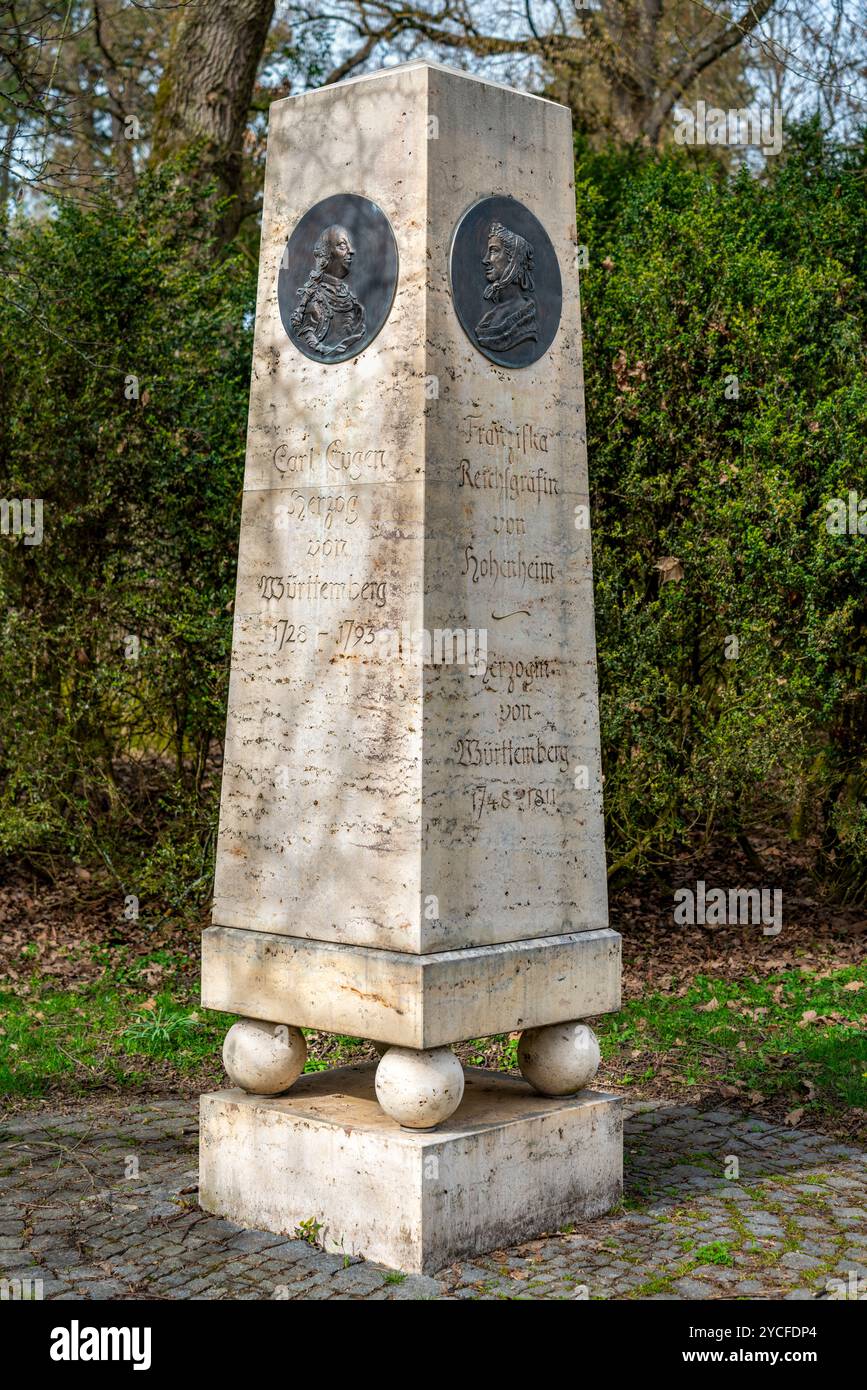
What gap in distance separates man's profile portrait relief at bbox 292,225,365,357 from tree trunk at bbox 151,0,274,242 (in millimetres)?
7037

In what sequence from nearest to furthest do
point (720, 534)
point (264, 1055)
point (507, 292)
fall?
point (507, 292) → point (264, 1055) → point (720, 534)

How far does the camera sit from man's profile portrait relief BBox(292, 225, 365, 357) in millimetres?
4824

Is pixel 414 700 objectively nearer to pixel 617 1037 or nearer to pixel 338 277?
pixel 338 277

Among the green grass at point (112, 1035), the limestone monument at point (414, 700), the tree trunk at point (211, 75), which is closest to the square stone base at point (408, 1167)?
the limestone monument at point (414, 700)

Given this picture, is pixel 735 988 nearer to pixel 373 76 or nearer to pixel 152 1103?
pixel 152 1103

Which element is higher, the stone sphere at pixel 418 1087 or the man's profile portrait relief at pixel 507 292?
the man's profile portrait relief at pixel 507 292

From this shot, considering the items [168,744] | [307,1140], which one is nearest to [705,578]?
[168,744]

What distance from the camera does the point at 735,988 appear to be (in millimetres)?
8391

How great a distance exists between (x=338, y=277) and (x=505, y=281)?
51 cm

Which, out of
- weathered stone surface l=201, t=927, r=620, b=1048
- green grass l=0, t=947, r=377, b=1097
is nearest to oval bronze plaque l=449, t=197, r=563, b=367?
weathered stone surface l=201, t=927, r=620, b=1048

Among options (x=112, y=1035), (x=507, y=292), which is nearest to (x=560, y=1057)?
(x=507, y=292)

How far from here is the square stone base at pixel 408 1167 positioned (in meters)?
4.52

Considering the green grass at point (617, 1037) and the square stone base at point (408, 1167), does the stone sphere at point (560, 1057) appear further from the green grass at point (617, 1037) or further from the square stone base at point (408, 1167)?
the green grass at point (617, 1037)

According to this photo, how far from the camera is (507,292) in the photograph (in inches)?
192
